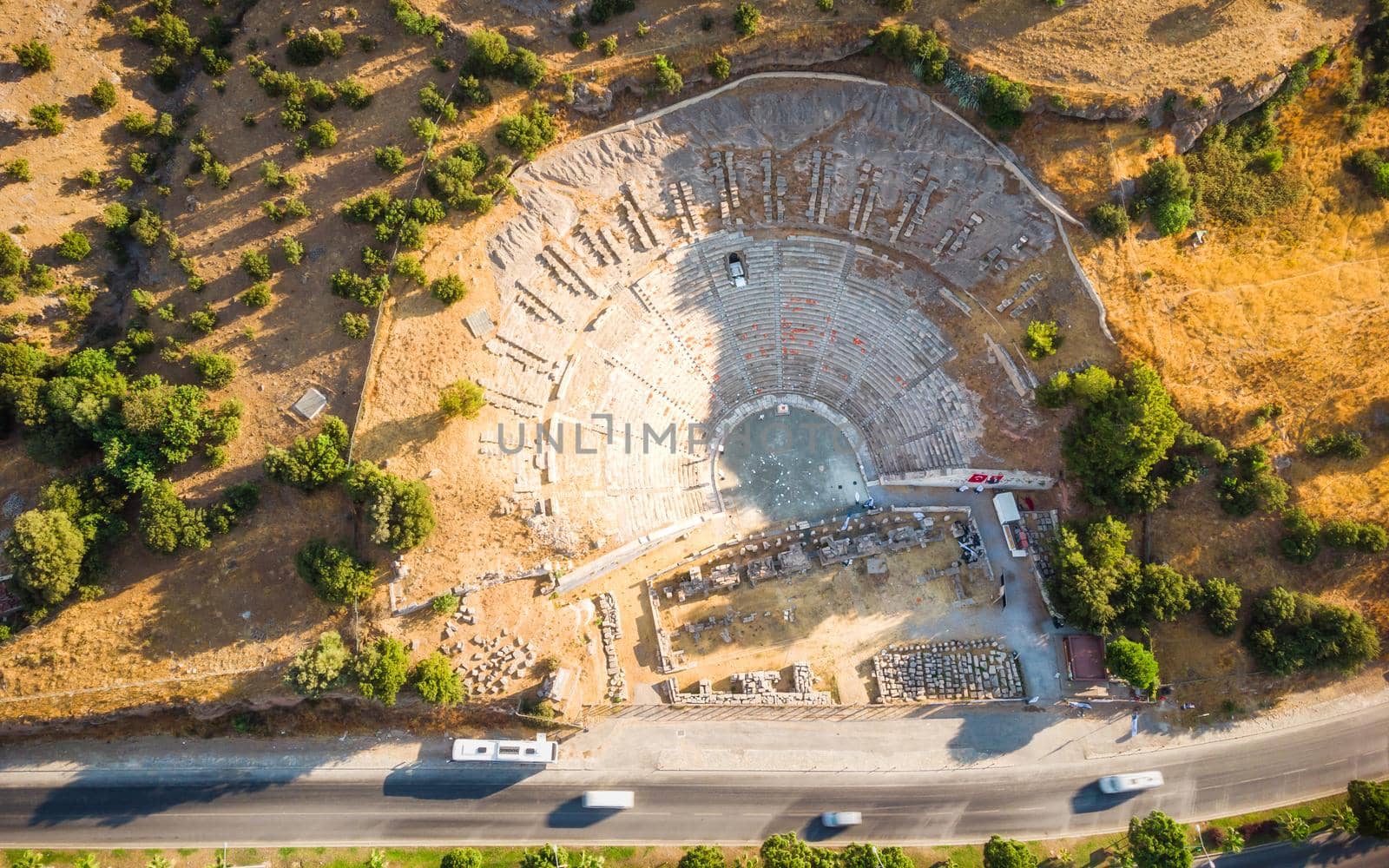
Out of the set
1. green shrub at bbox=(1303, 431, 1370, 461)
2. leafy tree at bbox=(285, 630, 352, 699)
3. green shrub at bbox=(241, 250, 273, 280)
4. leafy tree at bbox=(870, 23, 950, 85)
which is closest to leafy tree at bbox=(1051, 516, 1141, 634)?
green shrub at bbox=(1303, 431, 1370, 461)

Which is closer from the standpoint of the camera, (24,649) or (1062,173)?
(24,649)

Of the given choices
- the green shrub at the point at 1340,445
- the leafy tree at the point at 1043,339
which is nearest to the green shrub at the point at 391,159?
the leafy tree at the point at 1043,339

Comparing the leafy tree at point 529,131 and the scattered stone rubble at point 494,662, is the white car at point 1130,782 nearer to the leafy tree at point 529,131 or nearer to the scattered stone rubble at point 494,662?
the scattered stone rubble at point 494,662

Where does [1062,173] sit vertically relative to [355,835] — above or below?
above

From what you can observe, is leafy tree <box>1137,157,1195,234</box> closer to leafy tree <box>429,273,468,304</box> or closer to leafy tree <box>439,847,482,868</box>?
leafy tree <box>429,273,468,304</box>

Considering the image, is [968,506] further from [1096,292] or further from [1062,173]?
[1062,173]

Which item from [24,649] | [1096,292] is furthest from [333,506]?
[1096,292]

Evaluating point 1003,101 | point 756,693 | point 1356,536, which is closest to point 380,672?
point 756,693
